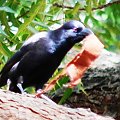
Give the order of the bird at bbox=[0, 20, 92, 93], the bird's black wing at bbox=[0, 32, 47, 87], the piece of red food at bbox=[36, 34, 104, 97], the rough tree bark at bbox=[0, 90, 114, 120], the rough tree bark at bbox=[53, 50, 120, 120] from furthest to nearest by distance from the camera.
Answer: the rough tree bark at bbox=[53, 50, 120, 120] → the bird's black wing at bbox=[0, 32, 47, 87] → the bird at bbox=[0, 20, 92, 93] → the rough tree bark at bbox=[0, 90, 114, 120] → the piece of red food at bbox=[36, 34, 104, 97]

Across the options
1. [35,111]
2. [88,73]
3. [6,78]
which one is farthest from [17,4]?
[35,111]

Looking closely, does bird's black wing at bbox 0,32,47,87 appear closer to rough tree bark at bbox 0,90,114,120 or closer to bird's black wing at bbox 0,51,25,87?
bird's black wing at bbox 0,51,25,87

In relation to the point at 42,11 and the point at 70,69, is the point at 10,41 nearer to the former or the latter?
the point at 42,11

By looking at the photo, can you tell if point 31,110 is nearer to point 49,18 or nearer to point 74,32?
point 74,32

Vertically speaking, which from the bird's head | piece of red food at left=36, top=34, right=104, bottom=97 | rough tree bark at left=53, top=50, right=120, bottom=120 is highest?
piece of red food at left=36, top=34, right=104, bottom=97

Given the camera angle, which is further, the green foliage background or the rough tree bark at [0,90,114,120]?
the green foliage background

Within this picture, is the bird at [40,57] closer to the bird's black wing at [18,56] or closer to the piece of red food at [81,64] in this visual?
the bird's black wing at [18,56]

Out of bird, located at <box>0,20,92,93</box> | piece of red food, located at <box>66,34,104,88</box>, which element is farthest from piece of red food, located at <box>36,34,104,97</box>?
bird, located at <box>0,20,92,93</box>

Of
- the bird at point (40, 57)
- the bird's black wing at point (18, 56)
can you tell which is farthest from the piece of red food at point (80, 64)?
the bird's black wing at point (18, 56)
